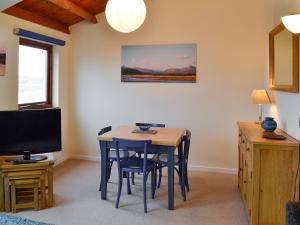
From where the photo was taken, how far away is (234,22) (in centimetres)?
439

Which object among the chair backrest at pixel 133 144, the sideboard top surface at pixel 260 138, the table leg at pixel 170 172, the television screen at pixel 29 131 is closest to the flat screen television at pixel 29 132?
the television screen at pixel 29 131

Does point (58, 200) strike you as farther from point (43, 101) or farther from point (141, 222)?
point (43, 101)

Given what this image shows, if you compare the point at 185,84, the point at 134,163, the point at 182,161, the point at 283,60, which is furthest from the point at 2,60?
the point at 283,60

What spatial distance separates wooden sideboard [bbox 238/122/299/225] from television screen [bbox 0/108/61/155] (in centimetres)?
232

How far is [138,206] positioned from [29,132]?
1.53m

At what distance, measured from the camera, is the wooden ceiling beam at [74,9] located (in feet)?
12.6

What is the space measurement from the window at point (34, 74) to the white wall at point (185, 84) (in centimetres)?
54

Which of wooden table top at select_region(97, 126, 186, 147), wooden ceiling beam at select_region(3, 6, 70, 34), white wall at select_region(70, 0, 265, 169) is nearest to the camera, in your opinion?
wooden table top at select_region(97, 126, 186, 147)

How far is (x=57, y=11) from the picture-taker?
167 inches

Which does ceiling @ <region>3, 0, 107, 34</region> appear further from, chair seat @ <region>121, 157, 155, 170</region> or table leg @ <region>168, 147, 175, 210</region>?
table leg @ <region>168, 147, 175, 210</region>

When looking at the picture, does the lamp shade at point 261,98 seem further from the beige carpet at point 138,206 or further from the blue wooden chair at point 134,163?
the blue wooden chair at point 134,163

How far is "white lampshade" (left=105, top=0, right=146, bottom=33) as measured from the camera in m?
2.86

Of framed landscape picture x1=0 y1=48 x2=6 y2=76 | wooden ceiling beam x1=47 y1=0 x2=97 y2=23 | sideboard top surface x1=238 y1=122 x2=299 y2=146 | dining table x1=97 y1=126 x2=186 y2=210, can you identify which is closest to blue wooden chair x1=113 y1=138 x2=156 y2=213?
dining table x1=97 y1=126 x2=186 y2=210

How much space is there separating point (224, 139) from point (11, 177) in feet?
10.2
